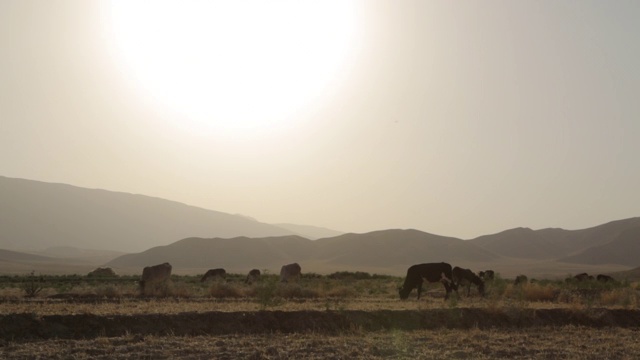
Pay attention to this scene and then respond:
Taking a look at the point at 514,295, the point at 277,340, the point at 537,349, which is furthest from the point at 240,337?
the point at 514,295

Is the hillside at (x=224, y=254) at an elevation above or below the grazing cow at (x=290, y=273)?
above

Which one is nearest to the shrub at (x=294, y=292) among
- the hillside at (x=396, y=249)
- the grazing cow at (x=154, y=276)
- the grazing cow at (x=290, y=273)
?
the grazing cow at (x=154, y=276)

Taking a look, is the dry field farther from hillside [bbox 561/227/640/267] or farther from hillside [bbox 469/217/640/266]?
hillside [bbox 469/217/640/266]

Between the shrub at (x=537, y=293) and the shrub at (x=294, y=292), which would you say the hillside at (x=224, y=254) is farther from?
the shrub at (x=537, y=293)

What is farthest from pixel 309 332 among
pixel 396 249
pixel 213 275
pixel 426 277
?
pixel 396 249

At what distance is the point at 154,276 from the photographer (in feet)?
115

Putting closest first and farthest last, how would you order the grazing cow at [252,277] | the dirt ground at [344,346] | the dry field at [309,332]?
the dirt ground at [344,346] < the dry field at [309,332] < the grazing cow at [252,277]

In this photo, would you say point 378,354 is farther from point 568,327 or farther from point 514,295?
point 514,295

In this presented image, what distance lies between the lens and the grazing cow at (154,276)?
34438 mm

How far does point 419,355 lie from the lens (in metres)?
16.6

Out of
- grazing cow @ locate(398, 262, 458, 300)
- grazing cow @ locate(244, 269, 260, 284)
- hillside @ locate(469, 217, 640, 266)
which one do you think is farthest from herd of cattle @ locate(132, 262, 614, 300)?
hillside @ locate(469, 217, 640, 266)

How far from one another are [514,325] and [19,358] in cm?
1516

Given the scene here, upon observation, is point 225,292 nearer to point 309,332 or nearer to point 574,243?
point 309,332

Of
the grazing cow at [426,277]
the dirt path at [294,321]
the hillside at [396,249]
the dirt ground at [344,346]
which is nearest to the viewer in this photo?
the dirt ground at [344,346]
